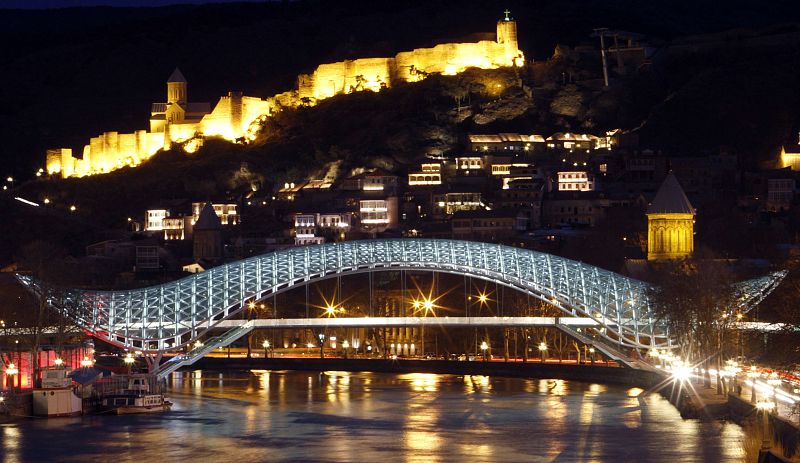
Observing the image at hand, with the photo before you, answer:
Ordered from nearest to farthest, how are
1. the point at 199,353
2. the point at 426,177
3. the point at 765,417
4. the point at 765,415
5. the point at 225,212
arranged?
1. the point at 765,417
2. the point at 765,415
3. the point at 199,353
4. the point at 225,212
5. the point at 426,177

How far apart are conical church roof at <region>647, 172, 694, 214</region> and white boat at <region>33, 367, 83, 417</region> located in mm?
46072

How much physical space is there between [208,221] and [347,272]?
170 feet

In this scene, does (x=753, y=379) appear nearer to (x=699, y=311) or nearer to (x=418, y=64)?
(x=699, y=311)

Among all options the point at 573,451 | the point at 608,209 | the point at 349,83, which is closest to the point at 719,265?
the point at 573,451

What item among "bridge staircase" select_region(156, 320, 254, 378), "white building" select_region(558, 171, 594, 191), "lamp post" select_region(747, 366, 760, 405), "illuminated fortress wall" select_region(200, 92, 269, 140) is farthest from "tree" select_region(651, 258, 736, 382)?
"illuminated fortress wall" select_region(200, 92, 269, 140)

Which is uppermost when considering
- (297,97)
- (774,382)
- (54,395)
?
(297,97)

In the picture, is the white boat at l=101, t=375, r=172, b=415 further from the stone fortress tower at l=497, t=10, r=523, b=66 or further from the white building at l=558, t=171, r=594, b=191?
the stone fortress tower at l=497, t=10, r=523, b=66

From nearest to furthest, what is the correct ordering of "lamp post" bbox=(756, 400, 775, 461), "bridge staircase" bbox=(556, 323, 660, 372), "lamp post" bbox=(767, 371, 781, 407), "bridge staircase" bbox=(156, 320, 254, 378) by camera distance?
"lamp post" bbox=(756, 400, 775, 461), "lamp post" bbox=(767, 371, 781, 407), "bridge staircase" bbox=(156, 320, 254, 378), "bridge staircase" bbox=(556, 323, 660, 372)

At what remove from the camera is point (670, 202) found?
105500 millimetres

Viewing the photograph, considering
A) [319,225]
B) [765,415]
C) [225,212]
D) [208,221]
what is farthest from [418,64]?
[765,415]

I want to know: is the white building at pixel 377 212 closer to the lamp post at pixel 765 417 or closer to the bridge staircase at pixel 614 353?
the bridge staircase at pixel 614 353

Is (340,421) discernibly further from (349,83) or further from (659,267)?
(349,83)

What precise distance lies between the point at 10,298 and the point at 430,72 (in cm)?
8619

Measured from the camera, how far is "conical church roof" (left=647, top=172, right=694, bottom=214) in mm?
105500
